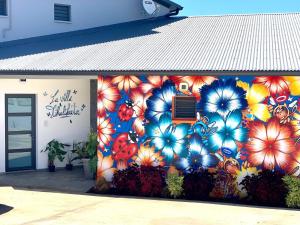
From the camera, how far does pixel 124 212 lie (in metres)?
10.9

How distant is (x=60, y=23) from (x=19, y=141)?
5.42 metres

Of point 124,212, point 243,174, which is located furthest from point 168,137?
point 124,212

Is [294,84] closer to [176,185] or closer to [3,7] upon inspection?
[176,185]

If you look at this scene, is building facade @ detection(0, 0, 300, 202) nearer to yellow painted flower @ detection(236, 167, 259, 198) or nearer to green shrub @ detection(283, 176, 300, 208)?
yellow painted flower @ detection(236, 167, 259, 198)

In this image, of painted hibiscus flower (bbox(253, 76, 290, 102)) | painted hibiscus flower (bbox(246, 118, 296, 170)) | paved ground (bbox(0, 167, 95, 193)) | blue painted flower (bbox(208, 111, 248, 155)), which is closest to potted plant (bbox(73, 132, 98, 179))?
paved ground (bbox(0, 167, 95, 193))

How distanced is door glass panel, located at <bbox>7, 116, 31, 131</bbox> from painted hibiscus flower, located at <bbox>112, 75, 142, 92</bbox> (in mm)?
4059

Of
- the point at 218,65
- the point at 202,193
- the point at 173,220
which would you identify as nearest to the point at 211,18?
the point at 218,65

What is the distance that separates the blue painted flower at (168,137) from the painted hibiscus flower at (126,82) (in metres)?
1.08

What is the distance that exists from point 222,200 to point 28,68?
6.16m

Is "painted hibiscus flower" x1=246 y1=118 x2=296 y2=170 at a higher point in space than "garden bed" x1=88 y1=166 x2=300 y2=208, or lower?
higher

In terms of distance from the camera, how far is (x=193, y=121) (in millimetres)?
12664

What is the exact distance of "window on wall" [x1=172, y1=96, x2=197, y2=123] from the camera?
41.6 ft

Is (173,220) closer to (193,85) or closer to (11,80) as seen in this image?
(193,85)

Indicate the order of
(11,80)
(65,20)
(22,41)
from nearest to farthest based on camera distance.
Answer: (11,80)
(22,41)
(65,20)
